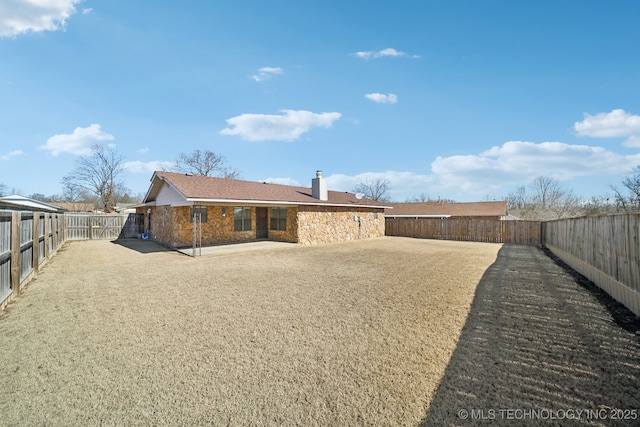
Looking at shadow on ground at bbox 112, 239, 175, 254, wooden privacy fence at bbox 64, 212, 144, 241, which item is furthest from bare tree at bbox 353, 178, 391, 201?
shadow on ground at bbox 112, 239, 175, 254

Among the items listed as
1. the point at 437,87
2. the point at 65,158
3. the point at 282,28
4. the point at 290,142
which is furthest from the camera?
the point at 65,158

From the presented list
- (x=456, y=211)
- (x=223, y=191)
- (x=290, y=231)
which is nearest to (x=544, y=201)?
(x=456, y=211)

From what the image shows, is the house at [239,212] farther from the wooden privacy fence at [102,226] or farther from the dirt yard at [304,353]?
the dirt yard at [304,353]

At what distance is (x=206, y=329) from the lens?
412cm

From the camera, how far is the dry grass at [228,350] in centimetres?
242

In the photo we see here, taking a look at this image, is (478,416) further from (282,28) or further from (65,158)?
(65,158)

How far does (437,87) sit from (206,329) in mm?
12980

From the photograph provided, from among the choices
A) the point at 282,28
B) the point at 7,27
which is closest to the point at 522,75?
the point at 282,28

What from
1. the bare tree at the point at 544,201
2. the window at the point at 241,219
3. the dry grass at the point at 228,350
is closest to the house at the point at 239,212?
the window at the point at 241,219

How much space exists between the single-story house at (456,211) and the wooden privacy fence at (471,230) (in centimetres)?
370

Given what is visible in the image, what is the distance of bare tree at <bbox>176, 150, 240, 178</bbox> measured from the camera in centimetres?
3743

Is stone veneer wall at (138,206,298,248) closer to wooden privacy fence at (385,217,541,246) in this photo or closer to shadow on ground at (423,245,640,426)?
wooden privacy fence at (385,217,541,246)

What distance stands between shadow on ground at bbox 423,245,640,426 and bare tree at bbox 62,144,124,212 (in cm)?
3808

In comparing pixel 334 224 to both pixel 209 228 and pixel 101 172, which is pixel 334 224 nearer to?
pixel 209 228
